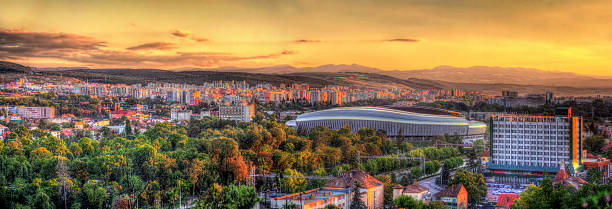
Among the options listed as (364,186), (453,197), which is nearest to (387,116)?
(453,197)

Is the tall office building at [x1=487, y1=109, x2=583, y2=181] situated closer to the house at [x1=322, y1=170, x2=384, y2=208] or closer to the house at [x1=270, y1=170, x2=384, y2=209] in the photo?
the house at [x1=322, y1=170, x2=384, y2=208]

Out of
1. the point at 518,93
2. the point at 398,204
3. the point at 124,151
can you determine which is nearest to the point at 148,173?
the point at 124,151

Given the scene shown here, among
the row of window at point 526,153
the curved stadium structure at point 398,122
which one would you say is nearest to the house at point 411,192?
the row of window at point 526,153

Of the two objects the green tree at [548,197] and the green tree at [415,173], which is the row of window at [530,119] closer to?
the green tree at [415,173]

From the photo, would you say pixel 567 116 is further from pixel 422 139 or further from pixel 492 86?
pixel 492 86

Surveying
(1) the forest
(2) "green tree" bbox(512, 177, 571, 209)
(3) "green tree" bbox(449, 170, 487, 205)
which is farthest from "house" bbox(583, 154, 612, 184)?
(2) "green tree" bbox(512, 177, 571, 209)

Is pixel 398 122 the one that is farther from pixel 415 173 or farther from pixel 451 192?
pixel 451 192
